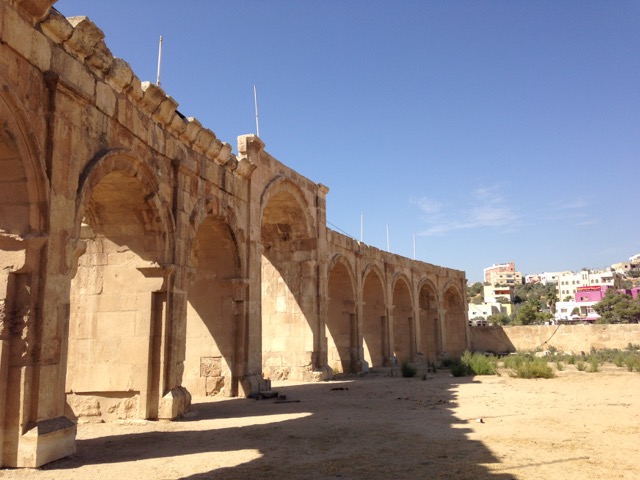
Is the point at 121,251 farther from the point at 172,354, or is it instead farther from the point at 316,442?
the point at 316,442

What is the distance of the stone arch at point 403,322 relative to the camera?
23.7 meters

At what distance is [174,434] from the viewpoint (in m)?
6.61

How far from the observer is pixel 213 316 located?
35.0 feet

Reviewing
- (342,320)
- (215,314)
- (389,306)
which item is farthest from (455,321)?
(215,314)

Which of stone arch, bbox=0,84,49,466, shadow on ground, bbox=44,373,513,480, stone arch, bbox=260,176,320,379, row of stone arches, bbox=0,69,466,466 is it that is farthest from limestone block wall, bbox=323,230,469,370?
stone arch, bbox=0,84,49,466

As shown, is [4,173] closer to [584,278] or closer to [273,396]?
[273,396]

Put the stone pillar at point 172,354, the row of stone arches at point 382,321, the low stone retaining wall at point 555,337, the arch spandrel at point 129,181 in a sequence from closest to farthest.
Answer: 1. the arch spandrel at point 129,181
2. the stone pillar at point 172,354
3. the row of stone arches at point 382,321
4. the low stone retaining wall at point 555,337

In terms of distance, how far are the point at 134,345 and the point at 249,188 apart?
181 inches

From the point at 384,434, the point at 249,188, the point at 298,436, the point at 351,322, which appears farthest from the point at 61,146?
the point at 351,322

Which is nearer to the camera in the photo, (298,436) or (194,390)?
(298,436)

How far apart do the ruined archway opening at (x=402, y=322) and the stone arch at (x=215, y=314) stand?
13975 mm

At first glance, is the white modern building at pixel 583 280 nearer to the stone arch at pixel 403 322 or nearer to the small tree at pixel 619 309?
the small tree at pixel 619 309

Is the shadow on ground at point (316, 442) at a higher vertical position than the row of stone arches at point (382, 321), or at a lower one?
lower

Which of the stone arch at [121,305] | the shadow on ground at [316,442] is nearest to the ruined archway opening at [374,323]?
the shadow on ground at [316,442]
